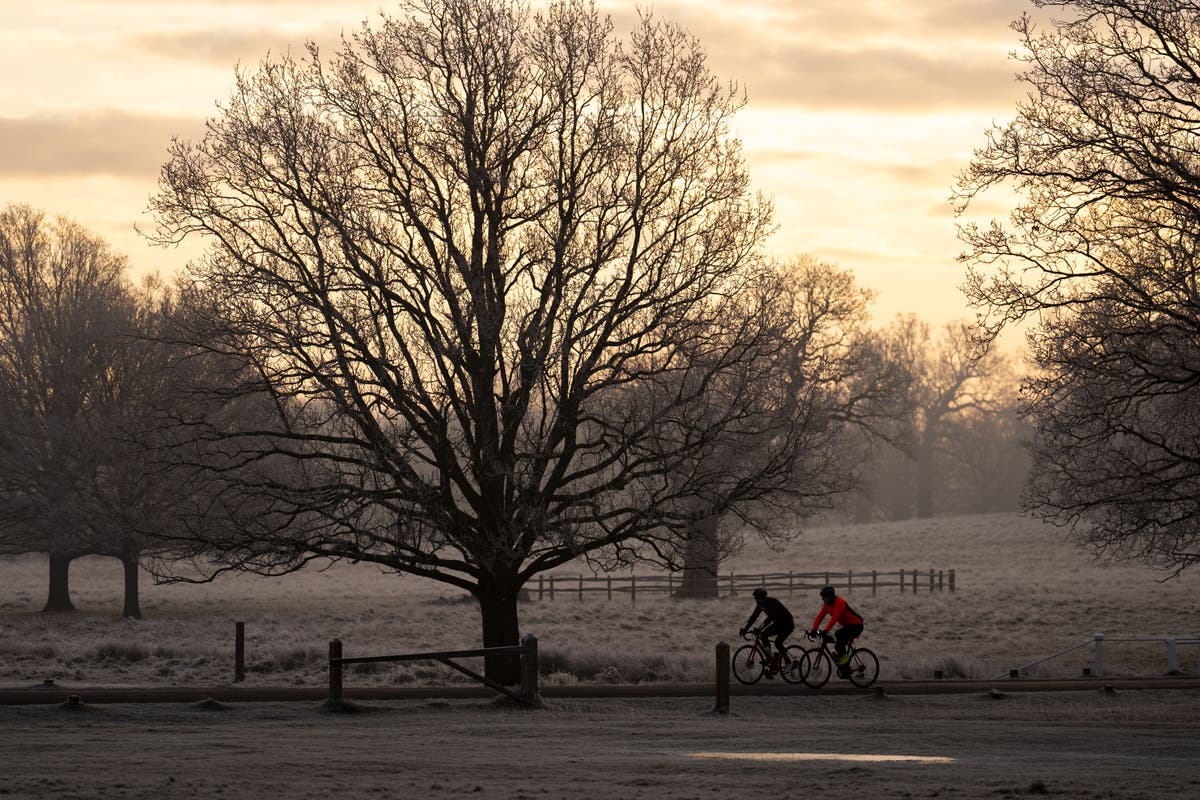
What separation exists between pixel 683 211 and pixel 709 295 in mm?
1482

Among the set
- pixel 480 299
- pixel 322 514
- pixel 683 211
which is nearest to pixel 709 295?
pixel 683 211

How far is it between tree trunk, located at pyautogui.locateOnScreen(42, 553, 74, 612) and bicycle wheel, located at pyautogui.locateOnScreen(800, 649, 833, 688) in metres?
30.6

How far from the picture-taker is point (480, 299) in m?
20.7

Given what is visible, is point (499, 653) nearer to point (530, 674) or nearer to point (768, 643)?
point (530, 674)

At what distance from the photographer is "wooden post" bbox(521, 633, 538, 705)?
1956 cm

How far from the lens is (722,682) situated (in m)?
19.7

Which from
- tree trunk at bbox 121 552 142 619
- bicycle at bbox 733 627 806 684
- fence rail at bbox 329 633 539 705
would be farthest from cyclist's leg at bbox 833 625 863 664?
tree trunk at bbox 121 552 142 619

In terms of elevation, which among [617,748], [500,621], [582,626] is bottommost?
[582,626]

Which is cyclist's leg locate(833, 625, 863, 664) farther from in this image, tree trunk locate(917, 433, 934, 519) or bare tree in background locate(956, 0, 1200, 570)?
tree trunk locate(917, 433, 934, 519)

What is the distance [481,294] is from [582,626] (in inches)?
769

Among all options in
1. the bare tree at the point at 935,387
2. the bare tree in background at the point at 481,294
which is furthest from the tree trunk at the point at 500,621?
the bare tree at the point at 935,387

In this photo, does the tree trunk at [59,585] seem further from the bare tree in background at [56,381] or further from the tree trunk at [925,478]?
the tree trunk at [925,478]

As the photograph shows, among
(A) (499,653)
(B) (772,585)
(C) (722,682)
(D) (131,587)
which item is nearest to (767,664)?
(C) (722,682)

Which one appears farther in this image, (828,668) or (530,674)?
(828,668)
